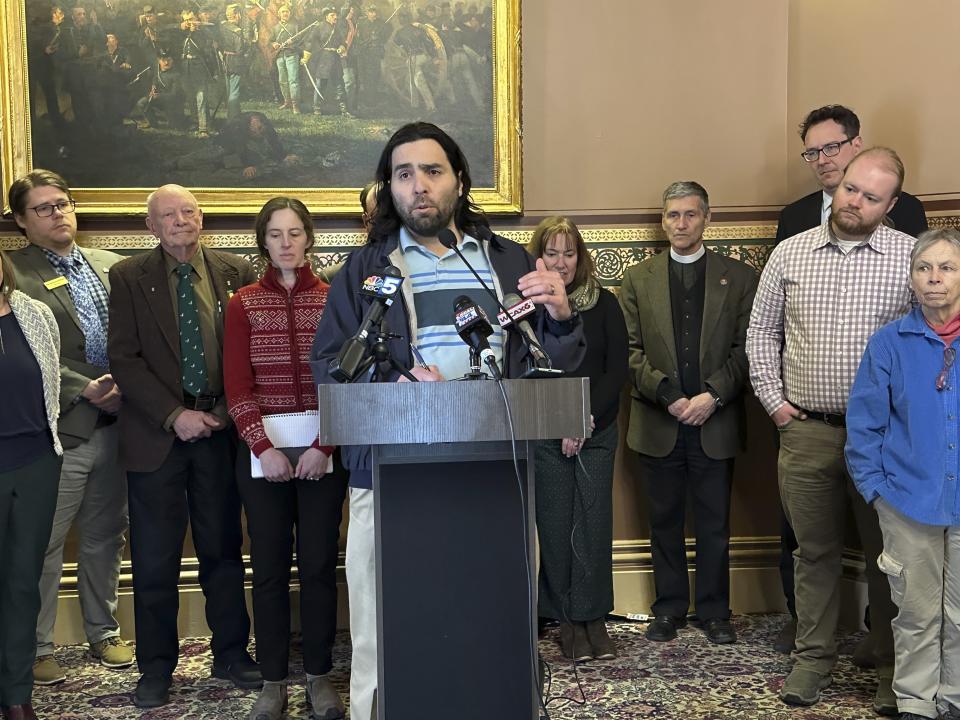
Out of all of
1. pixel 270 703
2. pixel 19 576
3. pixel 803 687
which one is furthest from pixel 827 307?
pixel 19 576

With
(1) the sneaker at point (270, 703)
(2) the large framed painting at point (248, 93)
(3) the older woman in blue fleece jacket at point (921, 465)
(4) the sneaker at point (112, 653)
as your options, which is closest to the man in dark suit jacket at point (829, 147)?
(3) the older woman in blue fleece jacket at point (921, 465)

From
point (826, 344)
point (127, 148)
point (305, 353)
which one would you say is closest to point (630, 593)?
point (826, 344)

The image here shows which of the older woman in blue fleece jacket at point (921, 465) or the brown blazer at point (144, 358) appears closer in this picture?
the older woman in blue fleece jacket at point (921, 465)

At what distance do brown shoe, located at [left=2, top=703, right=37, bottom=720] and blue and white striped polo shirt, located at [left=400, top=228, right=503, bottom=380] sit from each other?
1.97 meters

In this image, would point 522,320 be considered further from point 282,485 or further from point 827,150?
point 827,150

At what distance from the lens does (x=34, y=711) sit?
3.56 metres

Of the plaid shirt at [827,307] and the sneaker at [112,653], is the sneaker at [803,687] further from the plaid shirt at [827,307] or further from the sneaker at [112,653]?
the sneaker at [112,653]

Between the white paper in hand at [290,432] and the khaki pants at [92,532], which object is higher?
the white paper in hand at [290,432]

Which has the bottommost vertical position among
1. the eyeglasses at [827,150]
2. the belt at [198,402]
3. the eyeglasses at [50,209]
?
the belt at [198,402]

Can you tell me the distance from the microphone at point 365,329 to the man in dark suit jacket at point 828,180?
238 centimetres

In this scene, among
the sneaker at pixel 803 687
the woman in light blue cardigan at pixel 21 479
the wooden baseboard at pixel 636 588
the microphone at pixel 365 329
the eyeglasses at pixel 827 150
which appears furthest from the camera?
the wooden baseboard at pixel 636 588

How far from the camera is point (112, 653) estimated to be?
4.11 m

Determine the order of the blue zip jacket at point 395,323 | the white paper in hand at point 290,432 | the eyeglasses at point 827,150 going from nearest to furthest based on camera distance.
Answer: the blue zip jacket at point 395,323
the white paper in hand at point 290,432
the eyeglasses at point 827,150

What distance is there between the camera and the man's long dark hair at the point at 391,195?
8.66 ft
